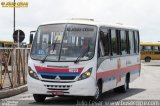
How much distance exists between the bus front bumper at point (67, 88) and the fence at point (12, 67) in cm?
373

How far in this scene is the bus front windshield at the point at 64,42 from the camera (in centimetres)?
1545

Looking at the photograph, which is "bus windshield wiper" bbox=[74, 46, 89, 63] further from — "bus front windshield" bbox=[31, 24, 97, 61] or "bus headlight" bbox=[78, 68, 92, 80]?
"bus headlight" bbox=[78, 68, 92, 80]

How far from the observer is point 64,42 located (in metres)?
15.7

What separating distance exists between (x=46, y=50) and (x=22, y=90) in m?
4.80

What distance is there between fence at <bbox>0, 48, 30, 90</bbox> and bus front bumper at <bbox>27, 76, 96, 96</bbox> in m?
3.73

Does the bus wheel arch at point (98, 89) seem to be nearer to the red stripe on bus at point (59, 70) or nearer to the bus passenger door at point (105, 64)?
the bus passenger door at point (105, 64)

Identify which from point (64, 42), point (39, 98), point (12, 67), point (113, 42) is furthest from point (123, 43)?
point (39, 98)

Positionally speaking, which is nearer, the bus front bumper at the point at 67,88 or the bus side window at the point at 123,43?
the bus front bumper at the point at 67,88

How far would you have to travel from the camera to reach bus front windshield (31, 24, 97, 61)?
1545 centimetres

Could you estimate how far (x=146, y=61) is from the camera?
221ft

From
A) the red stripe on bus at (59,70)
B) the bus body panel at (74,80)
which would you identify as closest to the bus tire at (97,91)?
the bus body panel at (74,80)

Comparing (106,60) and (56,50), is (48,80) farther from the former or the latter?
(106,60)

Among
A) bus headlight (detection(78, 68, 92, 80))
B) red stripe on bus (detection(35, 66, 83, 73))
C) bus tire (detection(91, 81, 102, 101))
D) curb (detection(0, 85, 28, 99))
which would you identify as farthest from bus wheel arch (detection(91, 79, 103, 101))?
curb (detection(0, 85, 28, 99))

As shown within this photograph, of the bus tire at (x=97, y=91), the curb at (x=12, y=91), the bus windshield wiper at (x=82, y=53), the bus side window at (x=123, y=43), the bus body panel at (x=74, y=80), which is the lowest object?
the curb at (x=12, y=91)
